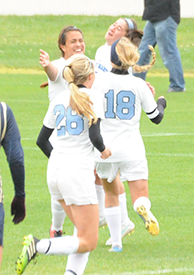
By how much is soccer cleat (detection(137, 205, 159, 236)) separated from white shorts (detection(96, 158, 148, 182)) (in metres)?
0.30

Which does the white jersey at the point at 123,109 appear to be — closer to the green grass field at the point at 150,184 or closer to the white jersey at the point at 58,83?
the white jersey at the point at 58,83

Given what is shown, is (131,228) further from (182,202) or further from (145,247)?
(182,202)

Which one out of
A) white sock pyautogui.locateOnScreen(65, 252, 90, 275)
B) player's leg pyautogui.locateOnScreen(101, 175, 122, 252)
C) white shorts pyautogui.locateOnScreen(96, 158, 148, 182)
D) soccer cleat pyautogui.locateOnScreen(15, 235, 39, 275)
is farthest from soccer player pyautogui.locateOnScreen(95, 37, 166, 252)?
soccer cleat pyautogui.locateOnScreen(15, 235, 39, 275)

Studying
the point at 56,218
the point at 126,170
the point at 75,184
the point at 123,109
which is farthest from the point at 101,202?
the point at 75,184

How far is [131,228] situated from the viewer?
21.6ft

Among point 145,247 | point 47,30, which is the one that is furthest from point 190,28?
point 145,247

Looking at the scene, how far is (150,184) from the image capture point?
8891mm

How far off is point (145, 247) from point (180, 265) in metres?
0.69

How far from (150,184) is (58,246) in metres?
4.17

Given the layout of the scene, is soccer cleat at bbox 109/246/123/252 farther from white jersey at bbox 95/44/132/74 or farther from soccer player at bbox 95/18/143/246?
white jersey at bbox 95/44/132/74

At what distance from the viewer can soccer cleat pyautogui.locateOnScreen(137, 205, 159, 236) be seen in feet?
18.2

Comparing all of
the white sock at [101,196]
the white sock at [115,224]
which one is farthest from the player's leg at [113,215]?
the white sock at [101,196]

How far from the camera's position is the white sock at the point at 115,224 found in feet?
20.2

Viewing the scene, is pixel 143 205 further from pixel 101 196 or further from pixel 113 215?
pixel 101 196
